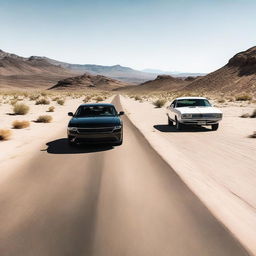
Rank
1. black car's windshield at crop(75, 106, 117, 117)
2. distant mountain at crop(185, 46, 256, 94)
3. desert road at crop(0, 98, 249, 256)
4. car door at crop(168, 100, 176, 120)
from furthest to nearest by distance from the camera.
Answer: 1. distant mountain at crop(185, 46, 256, 94)
2. car door at crop(168, 100, 176, 120)
3. black car's windshield at crop(75, 106, 117, 117)
4. desert road at crop(0, 98, 249, 256)

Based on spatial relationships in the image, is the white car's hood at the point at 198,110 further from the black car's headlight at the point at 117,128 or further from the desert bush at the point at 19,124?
the desert bush at the point at 19,124

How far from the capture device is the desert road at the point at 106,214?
3.79 metres

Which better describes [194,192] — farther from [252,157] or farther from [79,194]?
[252,157]

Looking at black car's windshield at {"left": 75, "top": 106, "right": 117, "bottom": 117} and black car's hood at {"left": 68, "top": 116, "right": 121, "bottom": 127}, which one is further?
black car's windshield at {"left": 75, "top": 106, "right": 117, "bottom": 117}

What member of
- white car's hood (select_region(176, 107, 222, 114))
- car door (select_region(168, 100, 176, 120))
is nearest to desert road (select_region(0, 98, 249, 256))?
white car's hood (select_region(176, 107, 222, 114))

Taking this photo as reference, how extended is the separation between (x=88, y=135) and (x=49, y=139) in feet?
10.9

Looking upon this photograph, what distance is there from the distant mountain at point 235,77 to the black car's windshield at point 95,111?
7078cm

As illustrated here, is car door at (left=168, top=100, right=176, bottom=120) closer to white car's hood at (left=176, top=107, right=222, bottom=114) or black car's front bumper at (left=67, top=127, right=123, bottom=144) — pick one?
white car's hood at (left=176, top=107, right=222, bottom=114)

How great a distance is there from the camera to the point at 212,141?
1188 centimetres

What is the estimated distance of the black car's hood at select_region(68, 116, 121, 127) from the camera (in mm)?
10031

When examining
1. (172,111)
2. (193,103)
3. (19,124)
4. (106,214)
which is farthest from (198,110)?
(106,214)

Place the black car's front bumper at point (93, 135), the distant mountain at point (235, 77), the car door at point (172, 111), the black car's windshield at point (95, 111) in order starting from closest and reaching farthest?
the black car's front bumper at point (93, 135), the black car's windshield at point (95, 111), the car door at point (172, 111), the distant mountain at point (235, 77)

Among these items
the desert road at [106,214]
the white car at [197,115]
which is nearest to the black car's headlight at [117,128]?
the desert road at [106,214]

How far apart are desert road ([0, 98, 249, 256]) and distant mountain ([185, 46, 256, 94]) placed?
75.3 metres
